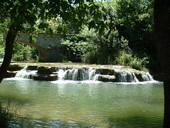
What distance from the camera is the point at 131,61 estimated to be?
18656 mm

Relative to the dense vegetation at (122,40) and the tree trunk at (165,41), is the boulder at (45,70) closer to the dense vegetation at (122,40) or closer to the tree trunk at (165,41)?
the dense vegetation at (122,40)

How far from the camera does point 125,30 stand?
950 inches

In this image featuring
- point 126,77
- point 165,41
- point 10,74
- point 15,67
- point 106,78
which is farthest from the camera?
point 15,67

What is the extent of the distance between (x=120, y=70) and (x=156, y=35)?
1369cm

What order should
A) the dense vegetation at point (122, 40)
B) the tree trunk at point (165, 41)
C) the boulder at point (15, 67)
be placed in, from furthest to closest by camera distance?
the dense vegetation at point (122, 40), the boulder at point (15, 67), the tree trunk at point (165, 41)

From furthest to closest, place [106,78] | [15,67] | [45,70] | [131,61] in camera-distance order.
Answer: [131,61] < [15,67] < [45,70] < [106,78]

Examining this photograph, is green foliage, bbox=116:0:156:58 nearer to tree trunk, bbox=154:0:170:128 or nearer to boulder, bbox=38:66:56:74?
boulder, bbox=38:66:56:74

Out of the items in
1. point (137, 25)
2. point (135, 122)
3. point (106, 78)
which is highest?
point (137, 25)

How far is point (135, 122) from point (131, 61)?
13.3 meters

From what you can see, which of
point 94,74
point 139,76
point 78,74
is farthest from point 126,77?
point 78,74

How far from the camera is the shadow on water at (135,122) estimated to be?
530 cm

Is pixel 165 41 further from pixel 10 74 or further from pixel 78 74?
pixel 10 74

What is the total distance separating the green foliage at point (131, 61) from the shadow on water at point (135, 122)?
486 inches

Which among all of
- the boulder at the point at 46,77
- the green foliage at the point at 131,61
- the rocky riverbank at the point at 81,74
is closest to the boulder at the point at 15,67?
the rocky riverbank at the point at 81,74
